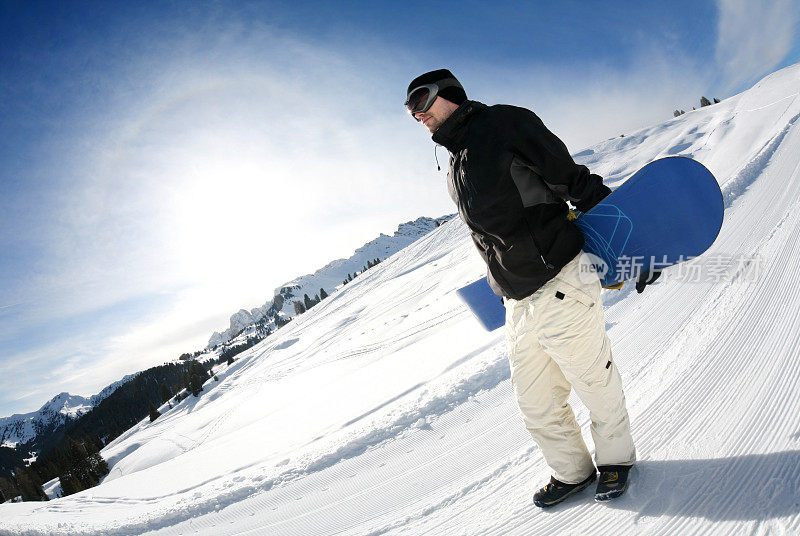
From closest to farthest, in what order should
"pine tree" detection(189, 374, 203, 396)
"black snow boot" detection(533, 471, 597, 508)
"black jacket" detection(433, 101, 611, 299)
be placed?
"black jacket" detection(433, 101, 611, 299), "black snow boot" detection(533, 471, 597, 508), "pine tree" detection(189, 374, 203, 396)

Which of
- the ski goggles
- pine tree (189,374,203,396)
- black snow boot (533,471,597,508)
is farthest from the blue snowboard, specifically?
pine tree (189,374,203,396)

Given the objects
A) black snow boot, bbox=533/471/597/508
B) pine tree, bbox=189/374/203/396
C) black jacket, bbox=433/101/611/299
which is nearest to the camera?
black jacket, bbox=433/101/611/299

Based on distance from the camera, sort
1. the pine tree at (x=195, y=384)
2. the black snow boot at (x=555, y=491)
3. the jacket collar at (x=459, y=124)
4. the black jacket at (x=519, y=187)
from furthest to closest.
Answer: the pine tree at (x=195, y=384), the black snow boot at (x=555, y=491), the jacket collar at (x=459, y=124), the black jacket at (x=519, y=187)

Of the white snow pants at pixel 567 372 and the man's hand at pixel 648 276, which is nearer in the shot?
the white snow pants at pixel 567 372

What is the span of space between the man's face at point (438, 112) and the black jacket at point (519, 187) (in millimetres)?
55

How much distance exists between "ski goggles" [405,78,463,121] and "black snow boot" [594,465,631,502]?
213 cm

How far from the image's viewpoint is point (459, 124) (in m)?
1.85

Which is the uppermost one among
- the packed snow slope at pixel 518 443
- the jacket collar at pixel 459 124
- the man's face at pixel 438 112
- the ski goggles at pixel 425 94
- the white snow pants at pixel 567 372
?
the ski goggles at pixel 425 94

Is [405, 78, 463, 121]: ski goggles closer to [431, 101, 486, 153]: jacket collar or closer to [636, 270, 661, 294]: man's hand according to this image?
[431, 101, 486, 153]: jacket collar

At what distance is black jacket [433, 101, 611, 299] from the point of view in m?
1.71

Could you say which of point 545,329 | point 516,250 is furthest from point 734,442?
point 516,250

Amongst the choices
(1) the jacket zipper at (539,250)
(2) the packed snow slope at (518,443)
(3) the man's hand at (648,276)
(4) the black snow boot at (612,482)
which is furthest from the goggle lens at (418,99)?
(2) the packed snow slope at (518,443)

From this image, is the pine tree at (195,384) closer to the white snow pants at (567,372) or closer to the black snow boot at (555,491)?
the black snow boot at (555,491)

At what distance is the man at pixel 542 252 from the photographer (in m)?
1.73
